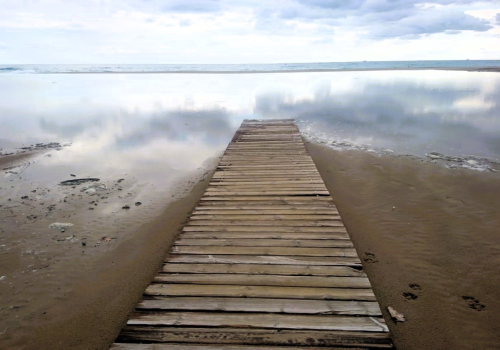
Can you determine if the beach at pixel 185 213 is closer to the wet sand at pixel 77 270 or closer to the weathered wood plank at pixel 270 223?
the wet sand at pixel 77 270

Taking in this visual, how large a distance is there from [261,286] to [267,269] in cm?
32

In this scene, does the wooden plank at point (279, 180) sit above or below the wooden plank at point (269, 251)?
above

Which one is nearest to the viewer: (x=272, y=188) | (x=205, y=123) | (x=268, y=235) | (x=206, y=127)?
(x=268, y=235)

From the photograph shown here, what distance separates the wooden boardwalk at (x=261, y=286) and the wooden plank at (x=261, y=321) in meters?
0.01

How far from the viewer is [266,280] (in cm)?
360

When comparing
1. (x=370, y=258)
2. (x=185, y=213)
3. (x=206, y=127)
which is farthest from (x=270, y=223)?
(x=206, y=127)

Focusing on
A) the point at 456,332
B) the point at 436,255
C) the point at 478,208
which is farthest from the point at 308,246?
the point at 478,208

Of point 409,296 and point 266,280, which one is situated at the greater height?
point 266,280

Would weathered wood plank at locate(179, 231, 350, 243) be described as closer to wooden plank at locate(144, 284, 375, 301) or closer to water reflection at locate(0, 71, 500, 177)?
wooden plank at locate(144, 284, 375, 301)

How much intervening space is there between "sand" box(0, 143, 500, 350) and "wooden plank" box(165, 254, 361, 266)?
1.11 meters

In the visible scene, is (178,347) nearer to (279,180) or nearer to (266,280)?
(266,280)

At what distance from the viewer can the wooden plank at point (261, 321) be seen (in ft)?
9.62

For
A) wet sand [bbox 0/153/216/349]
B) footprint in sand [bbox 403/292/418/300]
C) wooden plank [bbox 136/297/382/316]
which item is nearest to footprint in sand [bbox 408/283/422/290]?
footprint in sand [bbox 403/292/418/300]

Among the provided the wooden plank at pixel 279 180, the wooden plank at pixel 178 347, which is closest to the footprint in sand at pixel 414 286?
the wooden plank at pixel 178 347
